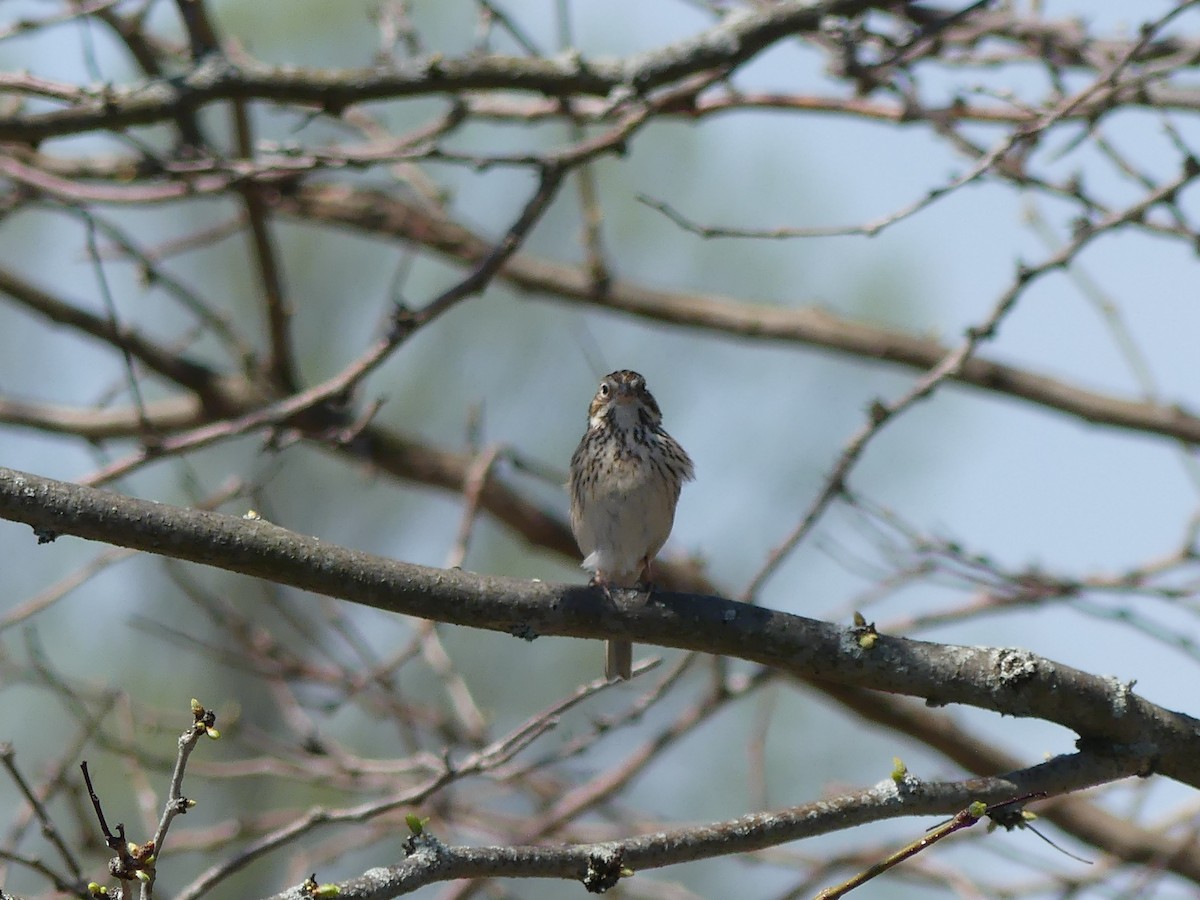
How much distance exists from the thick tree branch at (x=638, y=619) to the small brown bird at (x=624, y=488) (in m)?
1.49

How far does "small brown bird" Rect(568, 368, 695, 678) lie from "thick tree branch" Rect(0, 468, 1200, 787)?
149 cm

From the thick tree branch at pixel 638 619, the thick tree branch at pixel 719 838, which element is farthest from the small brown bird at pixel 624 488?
the thick tree branch at pixel 719 838

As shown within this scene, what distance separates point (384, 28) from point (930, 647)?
11.9 feet

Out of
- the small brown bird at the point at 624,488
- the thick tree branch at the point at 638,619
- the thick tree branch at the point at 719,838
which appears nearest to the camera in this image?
the thick tree branch at the point at 719,838

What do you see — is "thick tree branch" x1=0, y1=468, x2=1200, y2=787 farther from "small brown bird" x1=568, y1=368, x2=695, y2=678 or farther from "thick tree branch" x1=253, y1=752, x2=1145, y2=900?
"small brown bird" x1=568, y1=368, x2=695, y2=678

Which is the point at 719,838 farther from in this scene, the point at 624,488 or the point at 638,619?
the point at 624,488

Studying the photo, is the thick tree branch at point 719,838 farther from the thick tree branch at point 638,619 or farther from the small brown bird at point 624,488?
the small brown bird at point 624,488

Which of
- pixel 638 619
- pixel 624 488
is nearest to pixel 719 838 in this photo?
pixel 638 619

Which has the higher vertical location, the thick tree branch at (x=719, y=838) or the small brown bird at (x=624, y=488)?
the small brown bird at (x=624, y=488)

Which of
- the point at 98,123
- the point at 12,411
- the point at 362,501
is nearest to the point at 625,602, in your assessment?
the point at 98,123

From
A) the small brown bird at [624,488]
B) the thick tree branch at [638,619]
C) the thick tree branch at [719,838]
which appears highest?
the small brown bird at [624,488]

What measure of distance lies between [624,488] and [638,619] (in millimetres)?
1774

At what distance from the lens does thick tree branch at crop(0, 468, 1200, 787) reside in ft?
7.96

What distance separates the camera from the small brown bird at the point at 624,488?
14.8 feet
